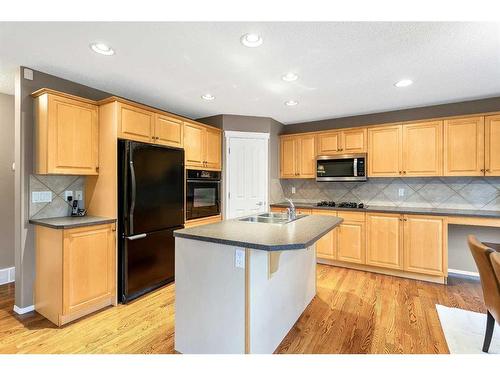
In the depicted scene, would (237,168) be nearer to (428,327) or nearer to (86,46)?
(86,46)

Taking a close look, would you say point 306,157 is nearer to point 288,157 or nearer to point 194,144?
point 288,157

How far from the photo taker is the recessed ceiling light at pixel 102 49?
→ 80.1 inches

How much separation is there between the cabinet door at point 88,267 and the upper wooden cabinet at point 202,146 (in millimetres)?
1422

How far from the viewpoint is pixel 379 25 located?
5.89 ft

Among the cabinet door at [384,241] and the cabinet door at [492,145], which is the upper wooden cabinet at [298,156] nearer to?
the cabinet door at [384,241]

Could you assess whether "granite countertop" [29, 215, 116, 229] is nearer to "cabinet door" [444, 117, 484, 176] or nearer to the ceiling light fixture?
the ceiling light fixture

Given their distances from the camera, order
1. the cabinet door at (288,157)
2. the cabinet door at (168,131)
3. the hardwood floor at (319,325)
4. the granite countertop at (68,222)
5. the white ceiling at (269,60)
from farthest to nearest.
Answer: the cabinet door at (288,157) < the cabinet door at (168,131) < the granite countertop at (68,222) < the hardwood floor at (319,325) < the white ceiling at (269,60)

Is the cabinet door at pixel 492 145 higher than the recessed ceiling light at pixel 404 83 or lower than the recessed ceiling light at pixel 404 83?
lower

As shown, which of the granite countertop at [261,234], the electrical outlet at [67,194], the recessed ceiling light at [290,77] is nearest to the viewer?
the granite countertop at [261,234]

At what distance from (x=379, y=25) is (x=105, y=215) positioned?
295cm

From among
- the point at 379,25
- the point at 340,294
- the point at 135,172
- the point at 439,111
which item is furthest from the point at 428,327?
the point at 135,172

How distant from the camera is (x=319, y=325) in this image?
2.27 metres

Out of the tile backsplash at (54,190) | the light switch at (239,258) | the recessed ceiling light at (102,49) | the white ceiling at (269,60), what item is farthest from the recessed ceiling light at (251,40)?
the tile backsplash at (54,190)

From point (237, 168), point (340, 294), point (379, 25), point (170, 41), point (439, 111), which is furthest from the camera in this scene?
point (237, 168)
